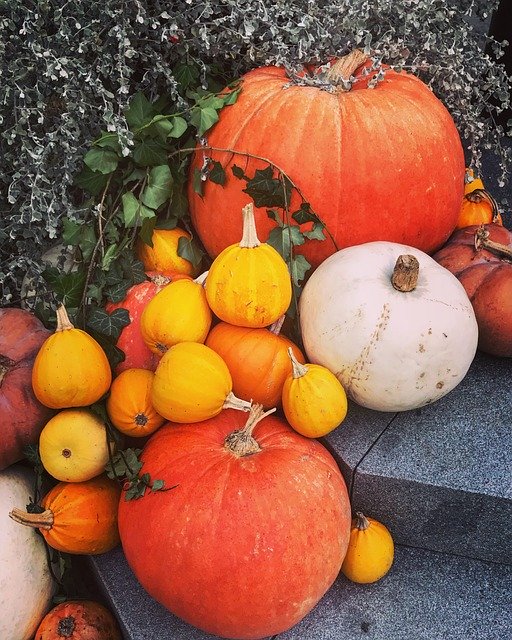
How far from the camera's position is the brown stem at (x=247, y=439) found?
5.00 ft

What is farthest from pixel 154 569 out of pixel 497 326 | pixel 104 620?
pixel 497 326

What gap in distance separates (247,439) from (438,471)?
1.69 ft

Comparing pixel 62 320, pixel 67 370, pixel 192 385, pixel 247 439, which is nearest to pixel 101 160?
pixel 62 320

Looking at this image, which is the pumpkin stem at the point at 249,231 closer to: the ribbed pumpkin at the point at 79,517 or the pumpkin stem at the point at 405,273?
the pumpkin stem at the point at 405,273

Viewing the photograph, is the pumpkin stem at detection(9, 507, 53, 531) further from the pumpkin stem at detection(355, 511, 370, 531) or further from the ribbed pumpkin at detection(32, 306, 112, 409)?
the pumpkin stem at detection(355, 511, 370, 531)

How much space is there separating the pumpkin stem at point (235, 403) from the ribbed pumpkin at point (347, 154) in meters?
0.58

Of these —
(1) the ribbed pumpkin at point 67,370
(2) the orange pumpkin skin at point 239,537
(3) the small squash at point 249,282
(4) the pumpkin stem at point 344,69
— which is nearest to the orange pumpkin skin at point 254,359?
(3) the small squash at point 249,282

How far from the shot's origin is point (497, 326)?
186 centimetres

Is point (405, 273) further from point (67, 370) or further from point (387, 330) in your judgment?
point (67, 370)

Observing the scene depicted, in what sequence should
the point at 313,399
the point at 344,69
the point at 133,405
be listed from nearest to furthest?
the point at 313,399
the point at 133,405
the point at 344,69

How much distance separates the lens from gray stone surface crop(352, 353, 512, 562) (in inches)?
63.9

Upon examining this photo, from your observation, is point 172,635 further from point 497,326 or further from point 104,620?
point 497,326

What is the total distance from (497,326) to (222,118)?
104 cm

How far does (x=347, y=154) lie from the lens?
1.83m
